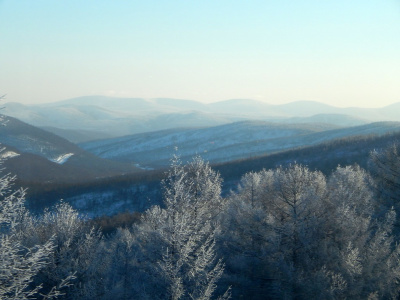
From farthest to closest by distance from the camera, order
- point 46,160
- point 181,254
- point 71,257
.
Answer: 1. point 46,160
2. point 71,257
3. point 181,254

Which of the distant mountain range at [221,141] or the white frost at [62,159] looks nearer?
the white frost at [62,159]

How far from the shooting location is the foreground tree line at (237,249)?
10133 mm

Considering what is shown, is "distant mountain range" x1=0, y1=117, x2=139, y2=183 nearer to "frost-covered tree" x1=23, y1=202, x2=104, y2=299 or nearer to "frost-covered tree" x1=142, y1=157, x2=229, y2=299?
"frost-covered tree" x1=23, y1=202, x2=104, y2=299

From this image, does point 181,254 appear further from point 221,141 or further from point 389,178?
point 221,141

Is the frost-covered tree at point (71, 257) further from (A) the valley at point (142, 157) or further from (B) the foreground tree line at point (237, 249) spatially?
(A) the valley at point (142, 157)

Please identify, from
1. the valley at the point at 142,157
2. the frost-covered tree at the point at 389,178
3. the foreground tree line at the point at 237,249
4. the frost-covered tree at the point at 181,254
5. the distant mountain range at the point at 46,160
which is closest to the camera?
the frost-covered tree at the point at 181,254

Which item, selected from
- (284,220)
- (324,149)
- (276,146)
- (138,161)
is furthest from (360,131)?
(284,220)

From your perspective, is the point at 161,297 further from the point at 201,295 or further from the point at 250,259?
the point at 250,259

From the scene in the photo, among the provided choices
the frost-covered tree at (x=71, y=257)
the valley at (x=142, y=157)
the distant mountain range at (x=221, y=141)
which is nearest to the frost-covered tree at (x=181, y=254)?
the frost-covered tree at (x=71, y=257)

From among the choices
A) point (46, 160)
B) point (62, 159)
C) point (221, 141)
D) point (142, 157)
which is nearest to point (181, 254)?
point (46, 160)

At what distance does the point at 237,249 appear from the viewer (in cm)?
1450

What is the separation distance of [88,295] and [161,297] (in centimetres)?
320

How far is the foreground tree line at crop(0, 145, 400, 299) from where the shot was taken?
33.2 ft

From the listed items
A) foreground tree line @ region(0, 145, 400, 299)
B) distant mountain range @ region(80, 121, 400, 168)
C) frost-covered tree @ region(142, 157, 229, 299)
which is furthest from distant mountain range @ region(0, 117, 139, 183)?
frost-covered tree @ region(142, 157, 229, 299)
